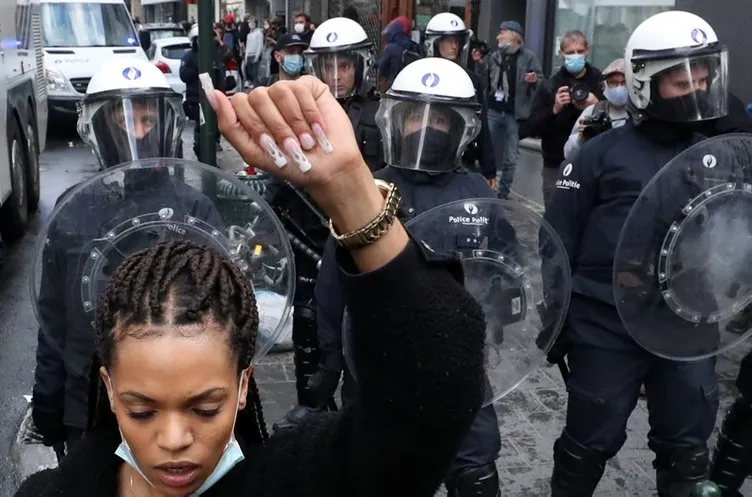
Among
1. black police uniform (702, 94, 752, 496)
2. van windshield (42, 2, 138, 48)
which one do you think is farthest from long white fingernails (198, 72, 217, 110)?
van windshield (42, 2, 138, 48)

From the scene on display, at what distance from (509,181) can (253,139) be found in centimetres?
867

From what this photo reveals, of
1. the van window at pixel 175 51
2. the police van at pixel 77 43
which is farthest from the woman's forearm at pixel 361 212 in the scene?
the van window at pixel 175 51

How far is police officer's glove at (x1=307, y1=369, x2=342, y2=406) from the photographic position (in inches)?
160

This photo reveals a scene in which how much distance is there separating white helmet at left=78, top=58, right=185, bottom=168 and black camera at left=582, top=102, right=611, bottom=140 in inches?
110

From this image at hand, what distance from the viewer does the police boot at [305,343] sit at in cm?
475

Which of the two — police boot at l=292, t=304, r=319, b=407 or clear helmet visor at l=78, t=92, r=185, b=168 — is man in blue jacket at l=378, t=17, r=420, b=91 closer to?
police boot at l=292, t=304, r=319, b=407

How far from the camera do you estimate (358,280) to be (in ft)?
4.39

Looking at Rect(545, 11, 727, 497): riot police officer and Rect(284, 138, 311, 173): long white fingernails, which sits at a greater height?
Rect(284, 138, 311, 173): long white fingernails

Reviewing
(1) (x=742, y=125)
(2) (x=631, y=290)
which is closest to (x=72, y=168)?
(1) (x=742, y=125)

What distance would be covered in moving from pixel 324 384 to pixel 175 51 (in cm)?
1766

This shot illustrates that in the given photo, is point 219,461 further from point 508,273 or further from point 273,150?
point 508,273

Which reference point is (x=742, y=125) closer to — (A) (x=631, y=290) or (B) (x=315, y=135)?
(A) (x=631, y=290)

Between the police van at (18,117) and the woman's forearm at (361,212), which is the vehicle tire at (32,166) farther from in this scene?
the woman's forearm at (361,212)

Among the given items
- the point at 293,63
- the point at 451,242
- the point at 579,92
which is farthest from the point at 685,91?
the point at 293,63
